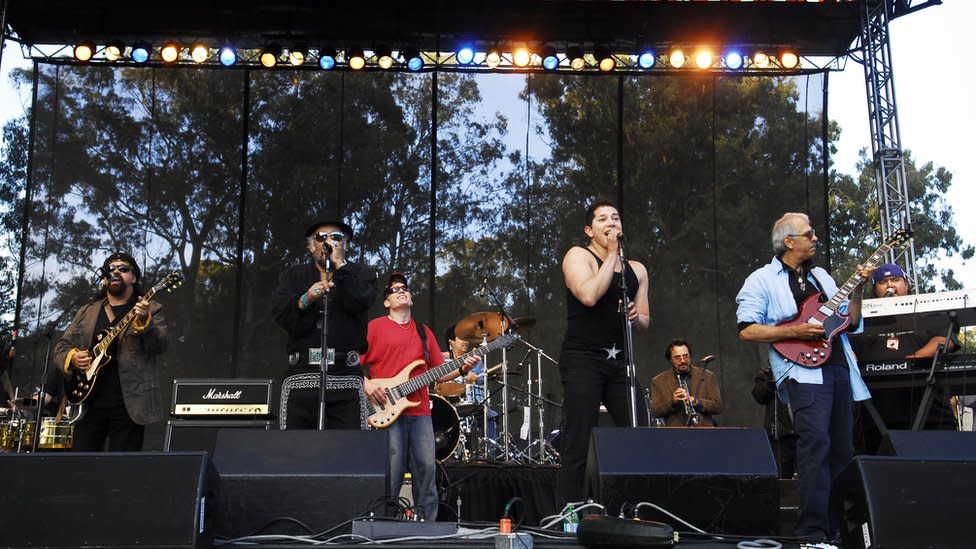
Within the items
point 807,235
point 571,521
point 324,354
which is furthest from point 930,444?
point 324,354

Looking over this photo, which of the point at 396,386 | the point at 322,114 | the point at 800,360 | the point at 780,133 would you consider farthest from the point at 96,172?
the point at 800,360

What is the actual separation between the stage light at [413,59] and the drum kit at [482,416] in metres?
3.58

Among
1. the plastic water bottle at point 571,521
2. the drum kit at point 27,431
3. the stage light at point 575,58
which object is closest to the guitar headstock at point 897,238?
the plastic water bottle at point 571,521

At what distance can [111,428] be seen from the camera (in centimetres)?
593

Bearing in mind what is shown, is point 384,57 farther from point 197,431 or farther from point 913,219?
point 913,219

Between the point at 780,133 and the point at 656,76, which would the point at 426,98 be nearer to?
the point at 656,76

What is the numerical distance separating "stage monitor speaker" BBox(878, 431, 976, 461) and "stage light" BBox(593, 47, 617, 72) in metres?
Result: 8.70

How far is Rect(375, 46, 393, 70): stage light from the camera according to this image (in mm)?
11359

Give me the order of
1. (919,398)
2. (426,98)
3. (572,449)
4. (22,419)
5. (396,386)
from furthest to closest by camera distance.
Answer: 1. (426,98)
2. (22,419)
3. (919,398)
4. (396,386)
5. (572,449)

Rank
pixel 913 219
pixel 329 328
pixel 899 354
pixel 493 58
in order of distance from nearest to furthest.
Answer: pixel 329 328, pixel 899 354, pixel 493 58, pixel 913 219

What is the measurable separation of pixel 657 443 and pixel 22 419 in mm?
7584

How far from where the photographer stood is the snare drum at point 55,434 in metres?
8.05

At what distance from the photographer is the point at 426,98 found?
11867 mm

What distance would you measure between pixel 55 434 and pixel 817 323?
6.58 metres
